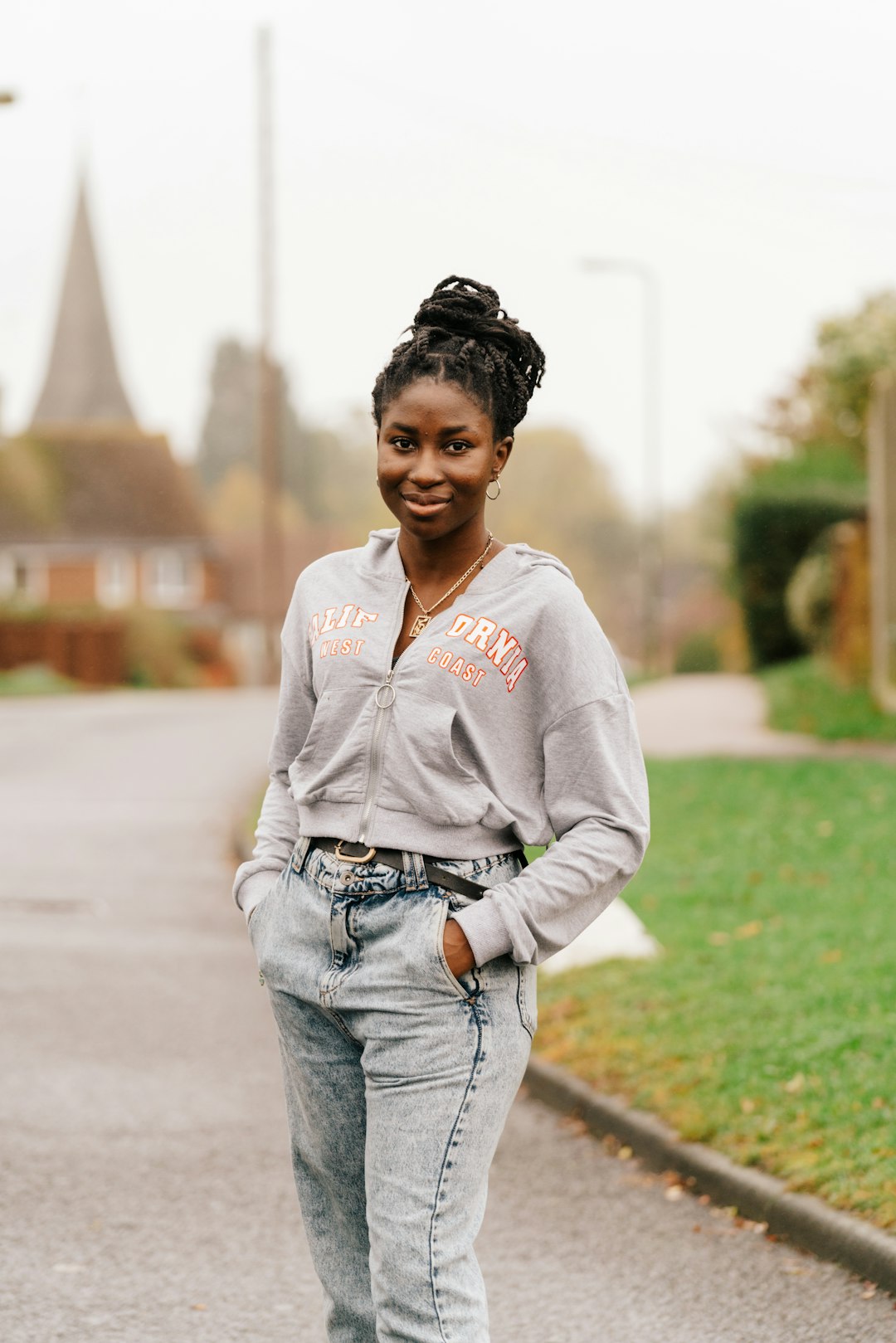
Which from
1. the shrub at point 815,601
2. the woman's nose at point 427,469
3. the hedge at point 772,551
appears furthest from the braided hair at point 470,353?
the hedge at point 772,551

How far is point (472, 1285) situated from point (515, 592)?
1030 millimetres

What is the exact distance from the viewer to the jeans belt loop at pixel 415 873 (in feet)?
8.39

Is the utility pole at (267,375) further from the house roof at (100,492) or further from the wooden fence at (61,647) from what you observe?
the house roof at (100,492)

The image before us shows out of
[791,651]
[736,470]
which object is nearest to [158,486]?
[736,470]

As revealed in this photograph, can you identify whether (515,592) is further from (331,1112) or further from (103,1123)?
(103,1123)

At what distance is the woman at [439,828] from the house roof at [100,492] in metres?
56.4

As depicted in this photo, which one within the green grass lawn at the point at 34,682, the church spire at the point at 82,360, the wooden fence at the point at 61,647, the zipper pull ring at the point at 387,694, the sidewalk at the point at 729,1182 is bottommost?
the green grass lawn at the point at 34,682

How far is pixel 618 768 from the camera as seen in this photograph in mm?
2613

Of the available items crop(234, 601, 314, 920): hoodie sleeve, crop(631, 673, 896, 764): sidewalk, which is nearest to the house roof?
crop(631, 673, 896, 764): sidewalk

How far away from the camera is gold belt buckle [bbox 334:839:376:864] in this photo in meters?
2.58

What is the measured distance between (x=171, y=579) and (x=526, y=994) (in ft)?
195

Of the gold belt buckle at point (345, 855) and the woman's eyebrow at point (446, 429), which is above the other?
the woman's eyebrow at point (446, 429)

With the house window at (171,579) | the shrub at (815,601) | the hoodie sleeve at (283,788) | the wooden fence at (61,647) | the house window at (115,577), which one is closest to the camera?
the hoodie sleeve at (283,788)

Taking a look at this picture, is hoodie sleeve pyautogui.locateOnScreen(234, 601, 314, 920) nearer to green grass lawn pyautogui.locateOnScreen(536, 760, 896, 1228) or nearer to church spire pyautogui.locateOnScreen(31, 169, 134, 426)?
green grass lawn pyautogui.locateOnScreen(536, 760, 896, 1228)
